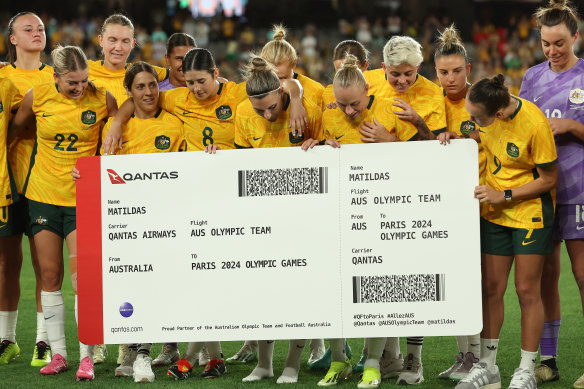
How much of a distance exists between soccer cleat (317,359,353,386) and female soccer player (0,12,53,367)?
6.86 feet

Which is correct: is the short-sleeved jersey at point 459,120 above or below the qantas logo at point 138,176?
above

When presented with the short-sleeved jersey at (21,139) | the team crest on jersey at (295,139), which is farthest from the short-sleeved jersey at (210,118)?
the short-sleeved jersey at (21,139)

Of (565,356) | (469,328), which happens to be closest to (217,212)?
(469,328)

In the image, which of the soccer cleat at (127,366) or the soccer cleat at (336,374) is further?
the soccer cleat at (127,366)

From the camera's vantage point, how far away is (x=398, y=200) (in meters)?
4.50

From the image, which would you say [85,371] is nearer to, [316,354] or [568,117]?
[316,354]

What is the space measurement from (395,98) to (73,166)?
216cm

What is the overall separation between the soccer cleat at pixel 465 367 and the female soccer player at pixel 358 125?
0.50 m

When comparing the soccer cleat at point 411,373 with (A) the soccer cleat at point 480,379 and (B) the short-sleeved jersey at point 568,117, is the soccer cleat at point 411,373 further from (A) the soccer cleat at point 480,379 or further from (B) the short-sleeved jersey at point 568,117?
(B) the short-sleeved jersey at point 568,117

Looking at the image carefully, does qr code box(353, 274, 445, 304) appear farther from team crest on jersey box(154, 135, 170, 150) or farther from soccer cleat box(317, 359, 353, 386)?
team crest on jersey box(154, 135, 170, 150)

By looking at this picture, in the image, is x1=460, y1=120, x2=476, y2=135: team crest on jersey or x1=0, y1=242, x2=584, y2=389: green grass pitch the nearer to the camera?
x1=0, y1=242, x2=584, y2=389: green grass pitch

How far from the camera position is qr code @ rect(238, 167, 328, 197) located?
4539mm

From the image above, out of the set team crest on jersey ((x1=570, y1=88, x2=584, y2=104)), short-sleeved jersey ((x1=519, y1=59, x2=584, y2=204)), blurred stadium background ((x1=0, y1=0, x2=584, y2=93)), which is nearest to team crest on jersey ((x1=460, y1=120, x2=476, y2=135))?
short-sleeved jersey ((x1=519, y1=59, x2=584, y2=204))

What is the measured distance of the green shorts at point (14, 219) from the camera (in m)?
5.29
